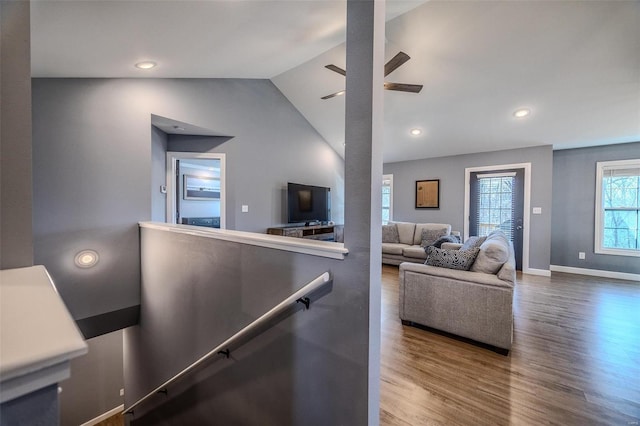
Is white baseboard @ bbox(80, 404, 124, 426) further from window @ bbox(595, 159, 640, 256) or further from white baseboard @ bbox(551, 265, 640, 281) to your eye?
window @ bbox(595, 159, 640, 256)

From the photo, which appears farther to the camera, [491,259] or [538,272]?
[538,272]

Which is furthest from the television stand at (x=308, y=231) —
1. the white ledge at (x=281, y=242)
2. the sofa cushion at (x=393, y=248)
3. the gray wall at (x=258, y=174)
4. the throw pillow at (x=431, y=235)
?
the white ledge at (x=281, y=242)

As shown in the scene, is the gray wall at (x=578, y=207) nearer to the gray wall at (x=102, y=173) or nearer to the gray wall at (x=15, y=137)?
the gray wall at (x=102, y=173)

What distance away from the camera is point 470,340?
271 centimetres

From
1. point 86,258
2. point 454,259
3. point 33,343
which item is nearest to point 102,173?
point 86,258

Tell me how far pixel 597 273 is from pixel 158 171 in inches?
307

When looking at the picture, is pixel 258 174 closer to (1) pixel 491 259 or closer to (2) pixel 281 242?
(2) pixel 281 242

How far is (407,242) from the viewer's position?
20.1 ft

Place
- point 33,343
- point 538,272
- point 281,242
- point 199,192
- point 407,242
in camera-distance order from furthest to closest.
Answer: point 199,192 → point 407,242 → point 538,272 → point 281,242 → point 33,343

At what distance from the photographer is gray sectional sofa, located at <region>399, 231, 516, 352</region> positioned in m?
2.49

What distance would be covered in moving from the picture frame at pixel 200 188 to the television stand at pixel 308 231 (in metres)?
2.57

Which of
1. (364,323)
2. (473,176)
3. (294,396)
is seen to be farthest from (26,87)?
(473,176)

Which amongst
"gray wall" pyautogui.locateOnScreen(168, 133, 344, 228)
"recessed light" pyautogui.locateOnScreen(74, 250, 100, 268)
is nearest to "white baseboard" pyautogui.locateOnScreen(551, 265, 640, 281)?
"gray wall" pyautogui.locateOnScreen(168, 133, 344, 228)

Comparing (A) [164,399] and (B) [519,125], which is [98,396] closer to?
(A) [164,399]
